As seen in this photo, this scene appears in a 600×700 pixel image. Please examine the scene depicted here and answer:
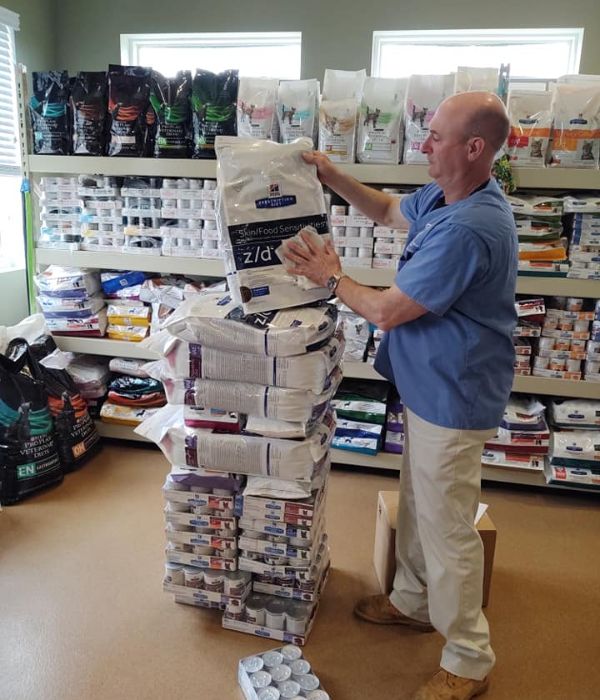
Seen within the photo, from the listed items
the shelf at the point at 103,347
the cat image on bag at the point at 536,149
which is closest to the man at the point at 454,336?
the cat image on bag at the point at 536,149

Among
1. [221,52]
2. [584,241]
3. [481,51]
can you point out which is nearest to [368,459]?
[584,241]

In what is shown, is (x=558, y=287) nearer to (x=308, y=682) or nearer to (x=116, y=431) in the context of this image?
(x=308, y=682)

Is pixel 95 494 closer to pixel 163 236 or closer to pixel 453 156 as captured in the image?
pixel 163 236

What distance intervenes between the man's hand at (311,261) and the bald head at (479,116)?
1.69ft

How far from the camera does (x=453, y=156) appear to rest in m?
1.62

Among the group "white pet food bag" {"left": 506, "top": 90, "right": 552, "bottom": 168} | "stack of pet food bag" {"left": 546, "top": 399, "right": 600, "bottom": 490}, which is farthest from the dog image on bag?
"stack of pet food bag" {"left": 546, "top": 399, "right": 600, "bottom": 490}

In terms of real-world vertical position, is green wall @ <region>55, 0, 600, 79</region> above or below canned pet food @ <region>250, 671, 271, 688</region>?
above

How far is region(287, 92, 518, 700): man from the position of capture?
5.16 feet

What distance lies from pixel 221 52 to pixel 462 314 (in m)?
2.87

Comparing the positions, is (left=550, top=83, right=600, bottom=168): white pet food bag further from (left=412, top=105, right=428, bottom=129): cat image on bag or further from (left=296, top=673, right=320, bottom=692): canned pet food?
(left=296, top=673, right=320, bottom=692): canned pet food

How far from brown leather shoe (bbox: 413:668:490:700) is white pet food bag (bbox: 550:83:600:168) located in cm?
216

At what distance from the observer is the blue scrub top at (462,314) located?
5.09ft

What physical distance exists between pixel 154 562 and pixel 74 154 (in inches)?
83.7

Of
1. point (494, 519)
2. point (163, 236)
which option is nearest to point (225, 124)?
point (163, 236)
